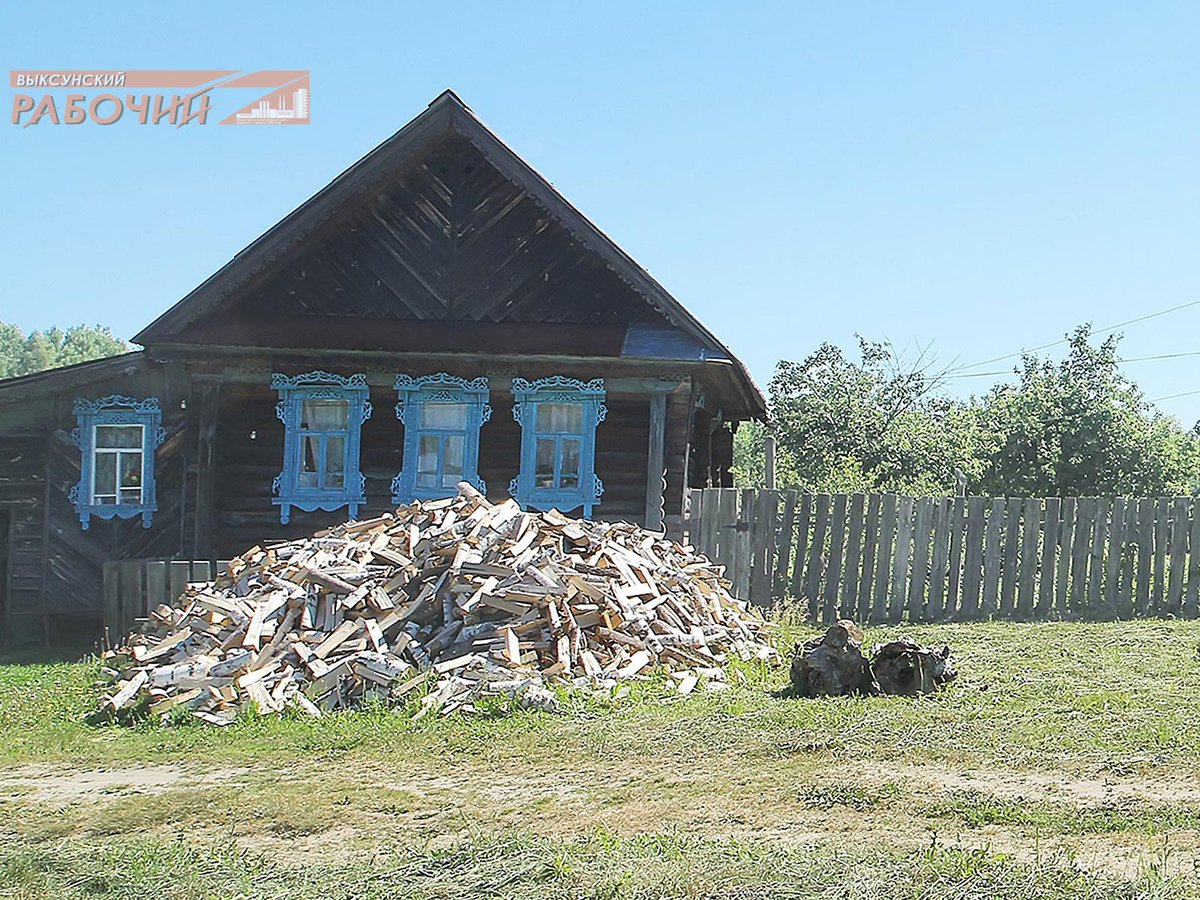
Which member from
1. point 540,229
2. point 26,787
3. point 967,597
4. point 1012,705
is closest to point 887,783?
point 1012,705

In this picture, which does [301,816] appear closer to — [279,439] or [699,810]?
[699,810]

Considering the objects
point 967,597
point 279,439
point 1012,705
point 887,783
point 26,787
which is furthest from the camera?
point 279,439

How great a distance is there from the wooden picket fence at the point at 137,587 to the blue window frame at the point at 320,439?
272 cm

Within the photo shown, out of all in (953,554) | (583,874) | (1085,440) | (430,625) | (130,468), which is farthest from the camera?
(1085,440)

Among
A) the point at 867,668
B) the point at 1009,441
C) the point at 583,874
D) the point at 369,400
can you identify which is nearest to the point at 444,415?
the point at 369,400

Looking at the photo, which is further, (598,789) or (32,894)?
(598,789)

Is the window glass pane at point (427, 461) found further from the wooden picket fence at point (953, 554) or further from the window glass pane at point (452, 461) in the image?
the wooden picket fence at point (953, 554)

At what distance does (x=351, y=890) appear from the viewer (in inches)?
201

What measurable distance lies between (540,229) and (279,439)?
175 inches

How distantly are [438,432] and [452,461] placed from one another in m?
0.43

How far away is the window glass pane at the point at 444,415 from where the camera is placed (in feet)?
53.2

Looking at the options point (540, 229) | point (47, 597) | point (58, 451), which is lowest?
point (47, 597)

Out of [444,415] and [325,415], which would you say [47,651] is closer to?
[325,415]

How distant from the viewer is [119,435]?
53.7ft
